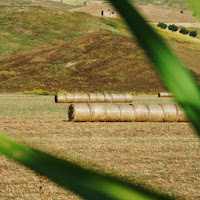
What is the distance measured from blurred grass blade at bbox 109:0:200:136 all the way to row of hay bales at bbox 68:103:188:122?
1716cm

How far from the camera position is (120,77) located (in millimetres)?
59688

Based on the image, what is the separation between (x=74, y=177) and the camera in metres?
0.53

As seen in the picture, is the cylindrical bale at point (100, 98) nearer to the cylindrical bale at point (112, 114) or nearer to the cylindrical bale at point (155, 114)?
the cylindrical bale at point (155, 114)

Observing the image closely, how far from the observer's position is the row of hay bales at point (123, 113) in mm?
17922


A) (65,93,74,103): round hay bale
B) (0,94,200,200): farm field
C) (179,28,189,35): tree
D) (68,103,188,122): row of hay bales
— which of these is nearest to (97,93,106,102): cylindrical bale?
(65,93,74,103): round hay bale

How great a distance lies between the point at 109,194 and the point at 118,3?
23 centimetres

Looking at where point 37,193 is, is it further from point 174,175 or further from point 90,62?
point 90,62

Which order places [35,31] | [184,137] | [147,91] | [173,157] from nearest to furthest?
[173,157] → [184,137] → [147,91] → [35,31]

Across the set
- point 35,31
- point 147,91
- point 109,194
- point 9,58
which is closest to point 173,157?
point 109,194

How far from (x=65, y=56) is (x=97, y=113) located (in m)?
50.5

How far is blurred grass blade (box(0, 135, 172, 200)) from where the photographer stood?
53 cm

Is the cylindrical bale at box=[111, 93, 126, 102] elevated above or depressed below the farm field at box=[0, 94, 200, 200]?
below

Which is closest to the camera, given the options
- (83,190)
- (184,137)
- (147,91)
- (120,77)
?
(83,190)

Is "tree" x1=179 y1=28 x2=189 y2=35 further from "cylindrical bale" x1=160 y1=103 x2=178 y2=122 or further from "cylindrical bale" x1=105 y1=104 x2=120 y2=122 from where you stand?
"cylindrical bale" x1=105 y1=104 x2=120 y2=122
